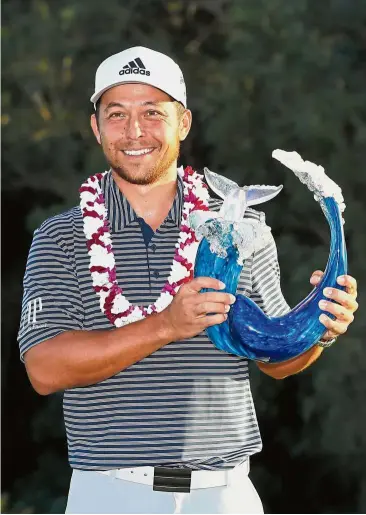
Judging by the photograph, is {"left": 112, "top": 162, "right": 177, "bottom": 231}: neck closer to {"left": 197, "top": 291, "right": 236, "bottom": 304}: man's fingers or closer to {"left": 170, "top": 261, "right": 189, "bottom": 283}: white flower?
{"left": 170, "top": 261, "right": 189, "bottom": 283}: white flower

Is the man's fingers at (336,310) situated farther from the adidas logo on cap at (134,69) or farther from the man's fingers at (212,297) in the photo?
the adidas logo on cap at (134,69)

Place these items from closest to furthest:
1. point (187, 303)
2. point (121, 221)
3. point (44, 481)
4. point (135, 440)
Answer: point (187, 303) < point (135, 440) < point (121, 221) < point (44, 481)

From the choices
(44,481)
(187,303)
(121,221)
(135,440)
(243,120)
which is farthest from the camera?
(44,481)

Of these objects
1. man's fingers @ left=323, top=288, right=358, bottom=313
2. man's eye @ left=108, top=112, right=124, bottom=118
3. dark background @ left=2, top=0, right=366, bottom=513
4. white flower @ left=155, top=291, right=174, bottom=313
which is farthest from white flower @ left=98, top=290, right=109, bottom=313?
dark background @ left=2, top=0, right=366, bottom=513

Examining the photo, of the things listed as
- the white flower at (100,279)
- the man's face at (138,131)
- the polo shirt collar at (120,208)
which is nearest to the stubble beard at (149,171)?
the man's face at (138,131)

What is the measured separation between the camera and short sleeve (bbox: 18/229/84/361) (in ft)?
10.5

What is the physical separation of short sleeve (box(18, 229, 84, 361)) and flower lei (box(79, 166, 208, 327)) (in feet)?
0.26

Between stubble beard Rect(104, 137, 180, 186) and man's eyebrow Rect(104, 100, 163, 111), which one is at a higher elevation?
man's eyebrow Rect(104, 100, 163, 111)

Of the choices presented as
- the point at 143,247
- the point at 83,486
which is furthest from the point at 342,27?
the point at 83,486

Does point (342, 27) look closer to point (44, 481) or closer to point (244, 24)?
point (244, 24)

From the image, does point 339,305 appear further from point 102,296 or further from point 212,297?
point 102,296

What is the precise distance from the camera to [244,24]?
6.96 m

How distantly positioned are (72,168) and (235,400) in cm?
421

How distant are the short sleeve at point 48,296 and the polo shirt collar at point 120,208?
0.20 metres
